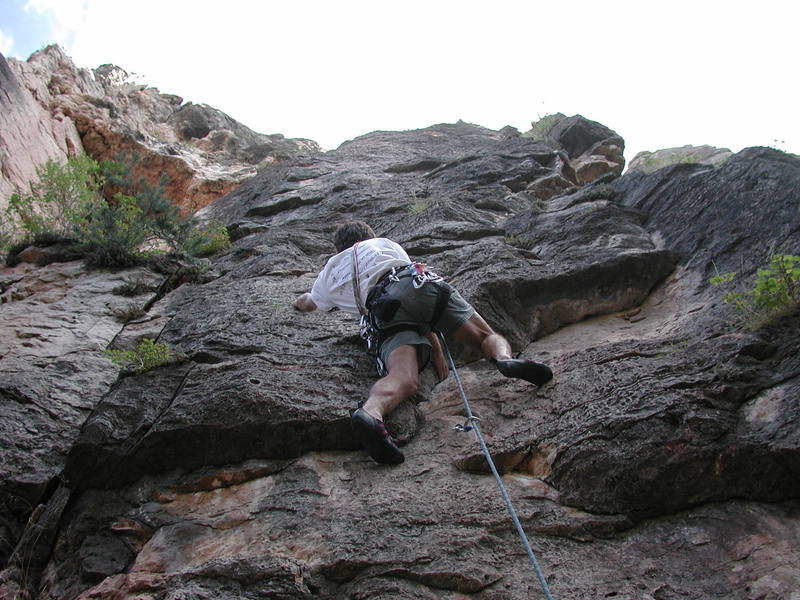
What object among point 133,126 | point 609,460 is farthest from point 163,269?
point 133,126

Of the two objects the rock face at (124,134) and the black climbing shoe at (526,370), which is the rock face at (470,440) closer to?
the black climbing shoe at (526,370)

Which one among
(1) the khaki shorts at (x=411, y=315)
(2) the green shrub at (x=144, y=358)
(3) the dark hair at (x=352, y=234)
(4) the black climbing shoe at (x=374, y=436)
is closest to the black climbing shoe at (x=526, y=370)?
(1) the khaki shorts at (x=411, y=315)

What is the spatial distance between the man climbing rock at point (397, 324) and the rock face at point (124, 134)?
7.81 metres

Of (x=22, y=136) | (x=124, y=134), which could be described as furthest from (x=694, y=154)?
(x=22, y=136)

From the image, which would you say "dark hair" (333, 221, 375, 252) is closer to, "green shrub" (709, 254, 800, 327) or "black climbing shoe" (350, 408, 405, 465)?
"black climbing shoe" (350, 408, 405, 465)

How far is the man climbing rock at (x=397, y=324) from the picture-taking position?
4.05 metres

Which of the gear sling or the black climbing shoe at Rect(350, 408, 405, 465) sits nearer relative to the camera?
the black climbing shoe at Rect(350, 408, 405, 465)

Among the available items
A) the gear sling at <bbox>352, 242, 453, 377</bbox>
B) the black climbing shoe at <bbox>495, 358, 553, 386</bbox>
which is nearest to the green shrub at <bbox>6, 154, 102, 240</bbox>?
the gear sling at <bbox>352, 242, 453, 377</bbox>

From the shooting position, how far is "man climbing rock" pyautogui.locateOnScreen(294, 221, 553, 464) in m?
4.05

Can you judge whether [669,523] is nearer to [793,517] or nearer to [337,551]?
[793,517]

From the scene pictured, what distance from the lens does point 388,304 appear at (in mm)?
4449

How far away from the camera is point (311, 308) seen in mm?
5727

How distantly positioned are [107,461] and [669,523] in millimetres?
3599

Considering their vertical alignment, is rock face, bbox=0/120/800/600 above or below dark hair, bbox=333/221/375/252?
below
